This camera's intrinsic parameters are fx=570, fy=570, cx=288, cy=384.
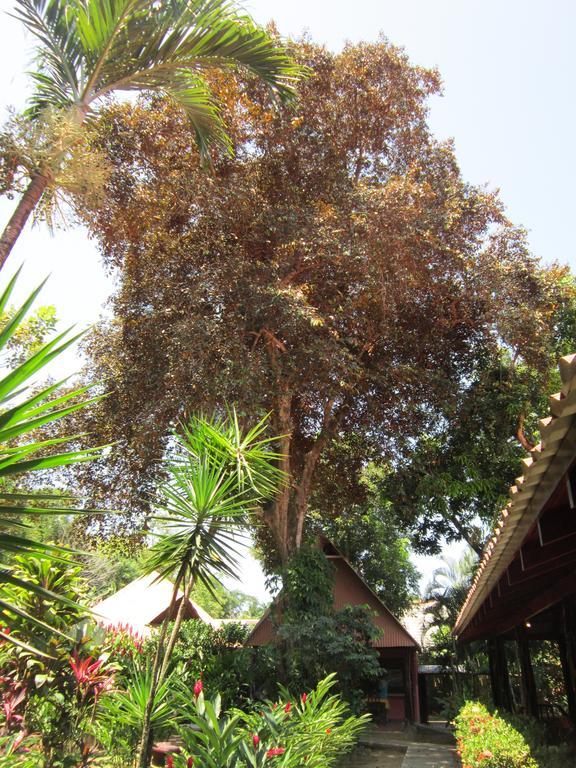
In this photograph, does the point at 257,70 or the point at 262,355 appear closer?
the point at 257,70

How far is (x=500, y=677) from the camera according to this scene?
11.9 m

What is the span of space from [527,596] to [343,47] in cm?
1079

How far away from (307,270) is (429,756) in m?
9.95

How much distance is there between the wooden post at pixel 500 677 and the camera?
37.0 ft

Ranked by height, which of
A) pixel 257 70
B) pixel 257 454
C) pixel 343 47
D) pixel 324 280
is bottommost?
pixel 257 454

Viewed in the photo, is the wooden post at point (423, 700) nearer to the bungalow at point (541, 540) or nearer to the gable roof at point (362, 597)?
the gable roof at point (362, 597)

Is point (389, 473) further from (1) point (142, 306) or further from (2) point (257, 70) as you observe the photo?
(2) point (257, 70)

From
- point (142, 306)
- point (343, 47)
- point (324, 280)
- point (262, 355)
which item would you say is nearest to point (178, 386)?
point (262, 355)

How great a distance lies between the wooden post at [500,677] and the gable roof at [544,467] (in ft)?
29.5

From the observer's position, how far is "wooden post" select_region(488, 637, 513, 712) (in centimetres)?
1127

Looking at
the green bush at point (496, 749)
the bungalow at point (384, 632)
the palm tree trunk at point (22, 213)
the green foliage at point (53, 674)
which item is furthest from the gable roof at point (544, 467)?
the bungalow at point (384, 632)

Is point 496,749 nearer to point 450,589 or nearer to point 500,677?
point 500,677

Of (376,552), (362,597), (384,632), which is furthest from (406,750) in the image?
(376,552)

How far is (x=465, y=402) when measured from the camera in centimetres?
1222
